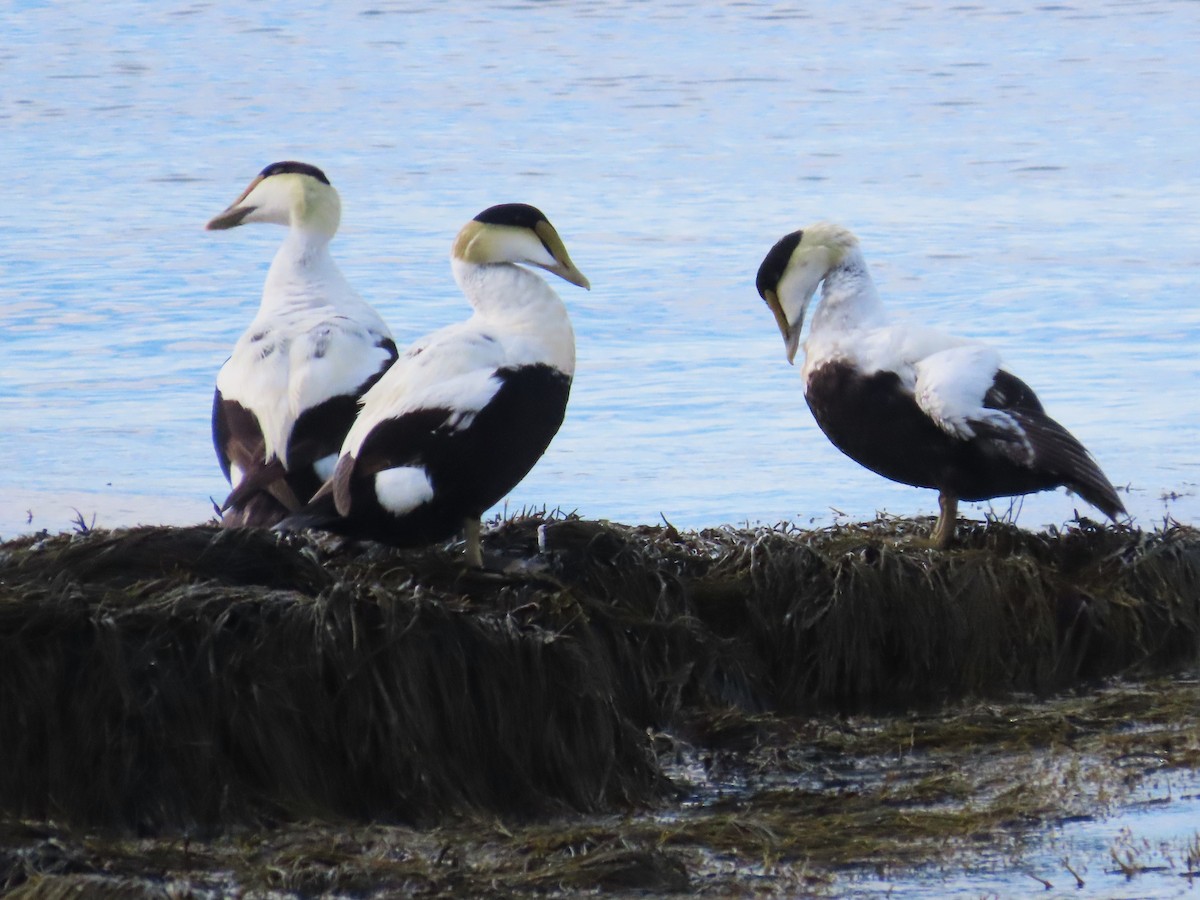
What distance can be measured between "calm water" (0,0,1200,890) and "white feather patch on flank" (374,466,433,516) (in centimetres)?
191

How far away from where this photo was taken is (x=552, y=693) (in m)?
4.43

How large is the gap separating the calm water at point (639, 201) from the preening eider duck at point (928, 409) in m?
0.78

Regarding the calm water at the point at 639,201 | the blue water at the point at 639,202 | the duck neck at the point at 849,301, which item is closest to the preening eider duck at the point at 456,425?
the duck neck at the point at 849,301

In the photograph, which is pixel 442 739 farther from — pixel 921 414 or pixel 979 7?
pixel 979 7

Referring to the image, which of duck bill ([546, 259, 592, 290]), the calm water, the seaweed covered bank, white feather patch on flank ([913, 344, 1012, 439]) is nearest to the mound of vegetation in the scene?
the seaweed covered bank

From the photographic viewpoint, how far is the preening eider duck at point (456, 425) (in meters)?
4.97

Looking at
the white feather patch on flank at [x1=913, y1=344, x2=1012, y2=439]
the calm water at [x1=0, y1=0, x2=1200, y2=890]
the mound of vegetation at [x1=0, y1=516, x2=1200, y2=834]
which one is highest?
the white feather patch on flank at [x1=913, y1=344, x2=1012, y2=439]

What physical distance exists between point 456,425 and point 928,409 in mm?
1295

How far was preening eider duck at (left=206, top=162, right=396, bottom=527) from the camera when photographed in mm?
5301

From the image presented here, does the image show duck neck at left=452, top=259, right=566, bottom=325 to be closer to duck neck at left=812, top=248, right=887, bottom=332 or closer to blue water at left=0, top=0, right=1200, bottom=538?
duck neck at left=812, top=248, right=887, bottom=332

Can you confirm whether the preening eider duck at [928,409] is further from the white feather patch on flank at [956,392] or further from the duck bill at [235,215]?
the duck bill at [235,215]

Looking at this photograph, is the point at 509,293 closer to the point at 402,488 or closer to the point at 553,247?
the point at 553,247

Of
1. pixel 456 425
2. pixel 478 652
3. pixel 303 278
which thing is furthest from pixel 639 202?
pixel 478 652

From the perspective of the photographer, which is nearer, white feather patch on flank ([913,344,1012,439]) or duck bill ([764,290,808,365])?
white feather patch on flank ([913,344,1012,439])
